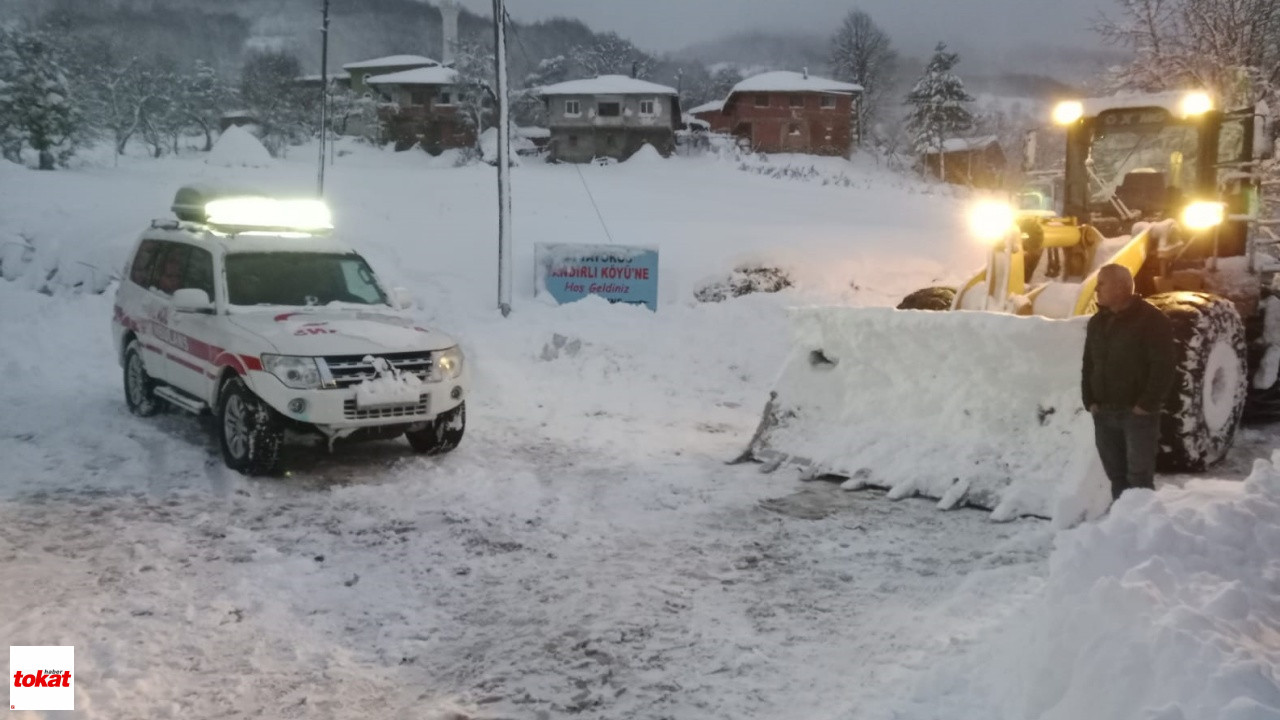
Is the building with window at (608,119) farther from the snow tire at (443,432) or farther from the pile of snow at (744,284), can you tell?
the snow tire at (443,432)

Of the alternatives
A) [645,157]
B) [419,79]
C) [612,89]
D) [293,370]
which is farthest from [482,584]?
[419,79]

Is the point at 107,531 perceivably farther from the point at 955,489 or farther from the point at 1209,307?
the point at 1209,307

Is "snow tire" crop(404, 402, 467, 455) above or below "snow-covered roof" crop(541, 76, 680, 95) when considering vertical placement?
below

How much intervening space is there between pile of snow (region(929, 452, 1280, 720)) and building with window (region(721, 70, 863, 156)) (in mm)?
58006

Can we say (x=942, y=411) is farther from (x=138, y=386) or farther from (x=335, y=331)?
(x=138, y=386)

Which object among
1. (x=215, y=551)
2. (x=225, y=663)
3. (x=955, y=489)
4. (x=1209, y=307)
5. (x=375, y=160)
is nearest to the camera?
(x=225, y=663)

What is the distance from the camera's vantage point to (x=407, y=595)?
558 centimetres

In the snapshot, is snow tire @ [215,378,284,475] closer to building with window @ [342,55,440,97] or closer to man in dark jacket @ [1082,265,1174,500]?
man in dark jacket @ [1082,265,1174,500]

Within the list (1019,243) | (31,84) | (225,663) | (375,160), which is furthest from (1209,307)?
(375,160)

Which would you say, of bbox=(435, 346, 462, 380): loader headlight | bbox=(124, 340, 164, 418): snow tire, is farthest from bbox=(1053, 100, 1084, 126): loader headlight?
bbox=(124, 340, 164, 418): snow tire

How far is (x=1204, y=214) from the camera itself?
28.1 ft

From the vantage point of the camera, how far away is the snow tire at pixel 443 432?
883cm

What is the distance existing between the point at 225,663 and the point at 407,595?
3.82 feet

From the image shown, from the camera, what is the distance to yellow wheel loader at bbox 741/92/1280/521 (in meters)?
7.18
